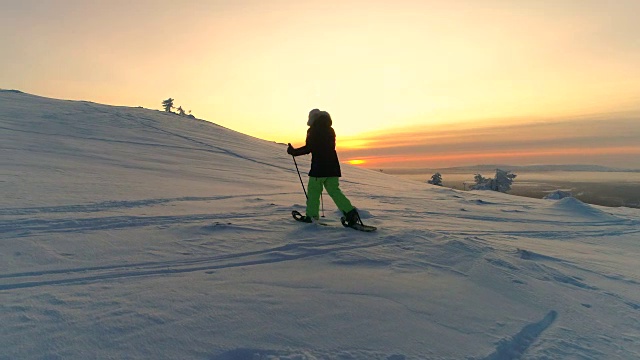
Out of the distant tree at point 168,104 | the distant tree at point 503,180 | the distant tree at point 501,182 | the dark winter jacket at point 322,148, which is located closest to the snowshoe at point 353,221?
the dark winter jacket at point 322,148

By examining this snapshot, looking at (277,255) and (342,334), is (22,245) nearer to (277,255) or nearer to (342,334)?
(277,255)

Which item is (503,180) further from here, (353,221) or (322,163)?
(322,163)

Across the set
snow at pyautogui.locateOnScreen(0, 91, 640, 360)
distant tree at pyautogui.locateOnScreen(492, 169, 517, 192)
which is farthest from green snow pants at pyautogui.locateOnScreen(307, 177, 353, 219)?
distant tree at pyautogui.locateOnScreen(492, 169, 517, 192)

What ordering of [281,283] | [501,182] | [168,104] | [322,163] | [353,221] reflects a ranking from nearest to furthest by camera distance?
[281,283] < [353,221] < [322,163] < [168,104] < [501,182]

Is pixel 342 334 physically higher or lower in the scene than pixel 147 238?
lower

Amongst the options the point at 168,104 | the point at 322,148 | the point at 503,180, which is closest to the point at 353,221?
the point at 322,148

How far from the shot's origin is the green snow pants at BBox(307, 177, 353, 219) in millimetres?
6414

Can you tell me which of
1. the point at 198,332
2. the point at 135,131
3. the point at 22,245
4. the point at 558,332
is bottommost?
the point at 558,332

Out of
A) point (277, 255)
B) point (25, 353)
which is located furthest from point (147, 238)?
point (25, 353)

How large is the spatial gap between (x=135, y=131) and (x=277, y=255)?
18276 millimetres

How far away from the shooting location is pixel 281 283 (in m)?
3.75

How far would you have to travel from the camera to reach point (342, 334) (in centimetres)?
287

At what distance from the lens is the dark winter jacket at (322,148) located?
21.1 feet

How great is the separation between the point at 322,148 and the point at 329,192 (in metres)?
0.78
